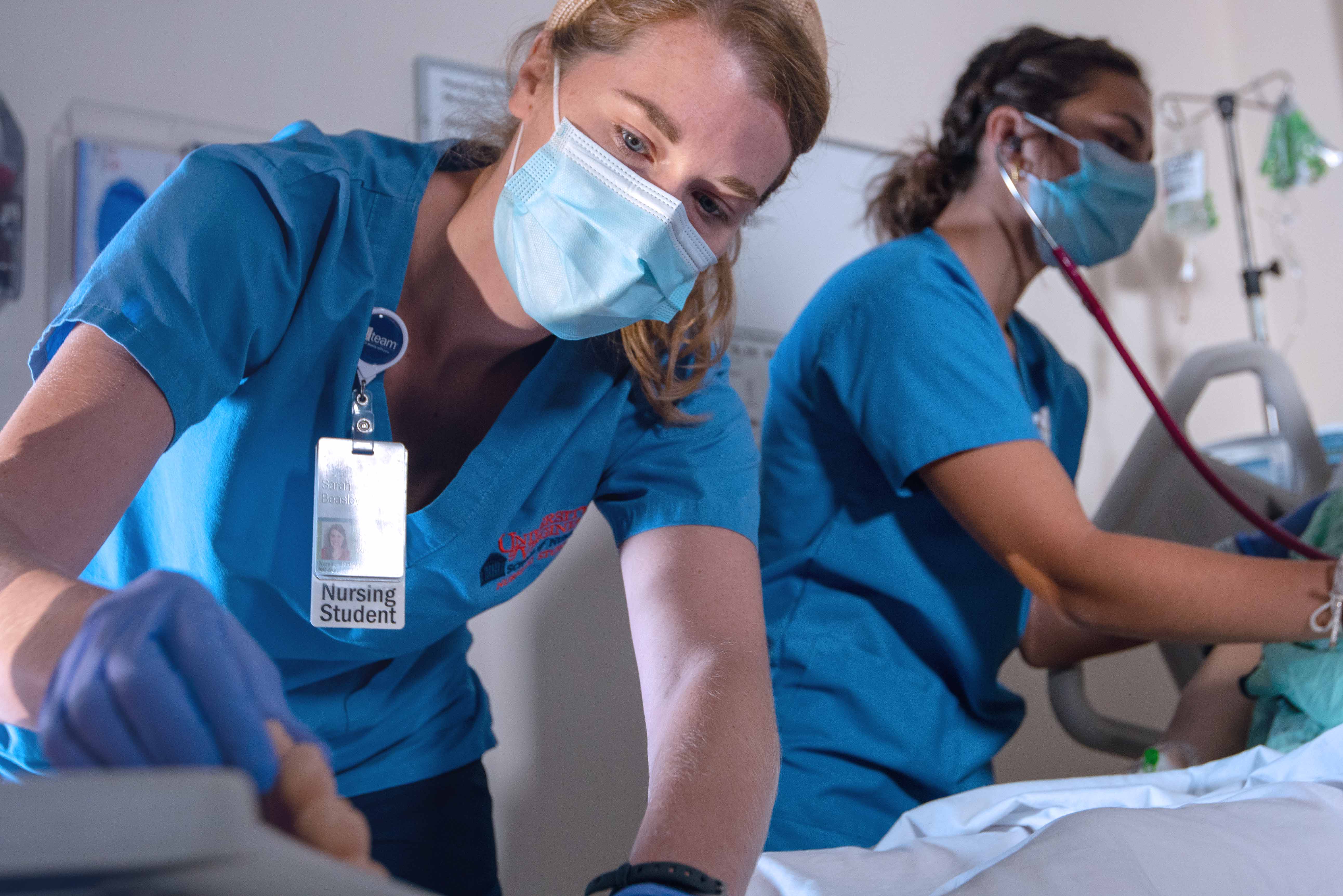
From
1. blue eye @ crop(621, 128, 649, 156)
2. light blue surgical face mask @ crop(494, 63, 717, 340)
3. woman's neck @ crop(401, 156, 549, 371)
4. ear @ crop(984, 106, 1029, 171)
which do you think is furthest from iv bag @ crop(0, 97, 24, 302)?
ear @ crop(984, 106, 1029, 171)

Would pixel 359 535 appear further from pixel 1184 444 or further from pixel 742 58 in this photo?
pixel 1184 444

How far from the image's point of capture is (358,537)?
34.8 inches

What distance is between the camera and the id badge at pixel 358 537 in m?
0.87

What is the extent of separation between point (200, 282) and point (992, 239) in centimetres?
113

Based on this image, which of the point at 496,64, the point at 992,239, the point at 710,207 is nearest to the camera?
the point at 710,207

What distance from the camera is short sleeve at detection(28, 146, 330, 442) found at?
0.73 meters

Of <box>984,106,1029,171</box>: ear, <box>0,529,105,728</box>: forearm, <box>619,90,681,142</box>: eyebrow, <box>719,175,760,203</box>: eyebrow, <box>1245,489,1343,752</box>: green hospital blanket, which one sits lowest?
<box>1245,489,1343,752</box>: green hospital blanket

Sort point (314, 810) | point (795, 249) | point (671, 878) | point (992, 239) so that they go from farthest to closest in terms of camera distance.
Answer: point (795, 249) → point (992, 239) → point (671, 878) → point (314, 810)

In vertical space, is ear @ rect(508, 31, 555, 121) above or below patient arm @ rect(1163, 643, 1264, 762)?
above

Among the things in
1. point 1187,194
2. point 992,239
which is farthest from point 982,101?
point 1187,194

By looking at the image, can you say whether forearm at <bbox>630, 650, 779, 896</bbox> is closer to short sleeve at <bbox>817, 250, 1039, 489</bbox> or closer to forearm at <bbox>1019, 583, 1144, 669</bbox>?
short sleeve at <bbox>817, 250, 1039, 489</bbox>

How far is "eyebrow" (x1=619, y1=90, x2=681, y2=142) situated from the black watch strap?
0.59 meters

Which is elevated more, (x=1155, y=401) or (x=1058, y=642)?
(x=1155, y=401)

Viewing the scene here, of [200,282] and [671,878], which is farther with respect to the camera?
[200,282]
